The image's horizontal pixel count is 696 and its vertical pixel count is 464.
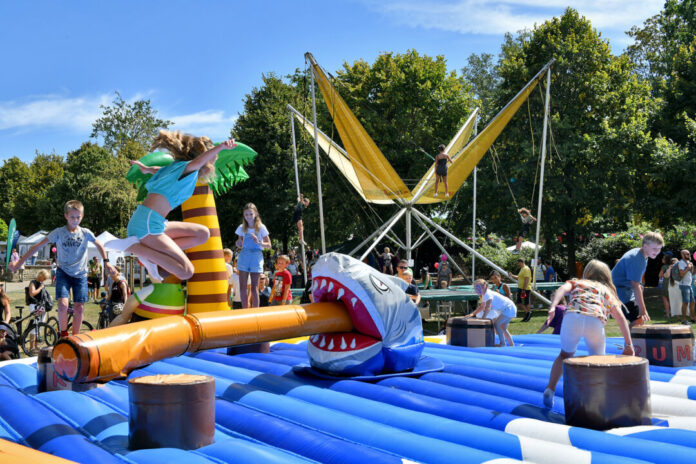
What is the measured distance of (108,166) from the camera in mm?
37719

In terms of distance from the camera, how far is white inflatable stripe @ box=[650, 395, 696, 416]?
Result: 3807mm

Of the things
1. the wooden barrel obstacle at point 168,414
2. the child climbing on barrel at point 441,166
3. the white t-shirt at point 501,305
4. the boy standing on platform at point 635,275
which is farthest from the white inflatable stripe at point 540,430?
the child climbing on barrel at point 441,166

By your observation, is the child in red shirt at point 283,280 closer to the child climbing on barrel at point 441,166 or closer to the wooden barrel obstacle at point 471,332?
the child climbing on barrel at point 441,166

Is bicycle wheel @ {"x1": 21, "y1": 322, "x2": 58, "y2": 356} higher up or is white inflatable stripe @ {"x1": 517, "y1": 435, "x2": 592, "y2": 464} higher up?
white inflatable stripe @ {"x1": 517, "y1": 435, "x2": 592, "y2": 464}

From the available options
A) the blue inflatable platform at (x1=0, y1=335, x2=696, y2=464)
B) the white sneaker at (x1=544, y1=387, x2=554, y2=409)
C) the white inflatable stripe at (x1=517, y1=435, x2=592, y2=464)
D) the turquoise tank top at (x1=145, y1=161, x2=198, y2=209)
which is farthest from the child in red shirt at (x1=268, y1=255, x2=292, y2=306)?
the white inflatable stripe at (x1=517, y1=435, x2=592, y2=464)

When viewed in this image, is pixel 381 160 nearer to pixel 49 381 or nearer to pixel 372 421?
pixel 49 381

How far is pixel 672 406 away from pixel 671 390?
0.44 m

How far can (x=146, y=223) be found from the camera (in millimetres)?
4762

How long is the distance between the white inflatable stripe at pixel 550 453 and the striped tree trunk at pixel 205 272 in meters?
3.07

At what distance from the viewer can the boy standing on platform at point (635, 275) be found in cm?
567

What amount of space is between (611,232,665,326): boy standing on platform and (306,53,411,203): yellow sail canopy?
628 cm

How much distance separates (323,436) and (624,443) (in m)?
1.44

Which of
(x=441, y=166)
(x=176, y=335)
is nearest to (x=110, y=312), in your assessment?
(x=441, y=166)

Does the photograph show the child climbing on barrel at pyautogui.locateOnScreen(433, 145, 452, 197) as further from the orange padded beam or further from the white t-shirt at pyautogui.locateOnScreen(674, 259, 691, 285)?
the orange padded beam
